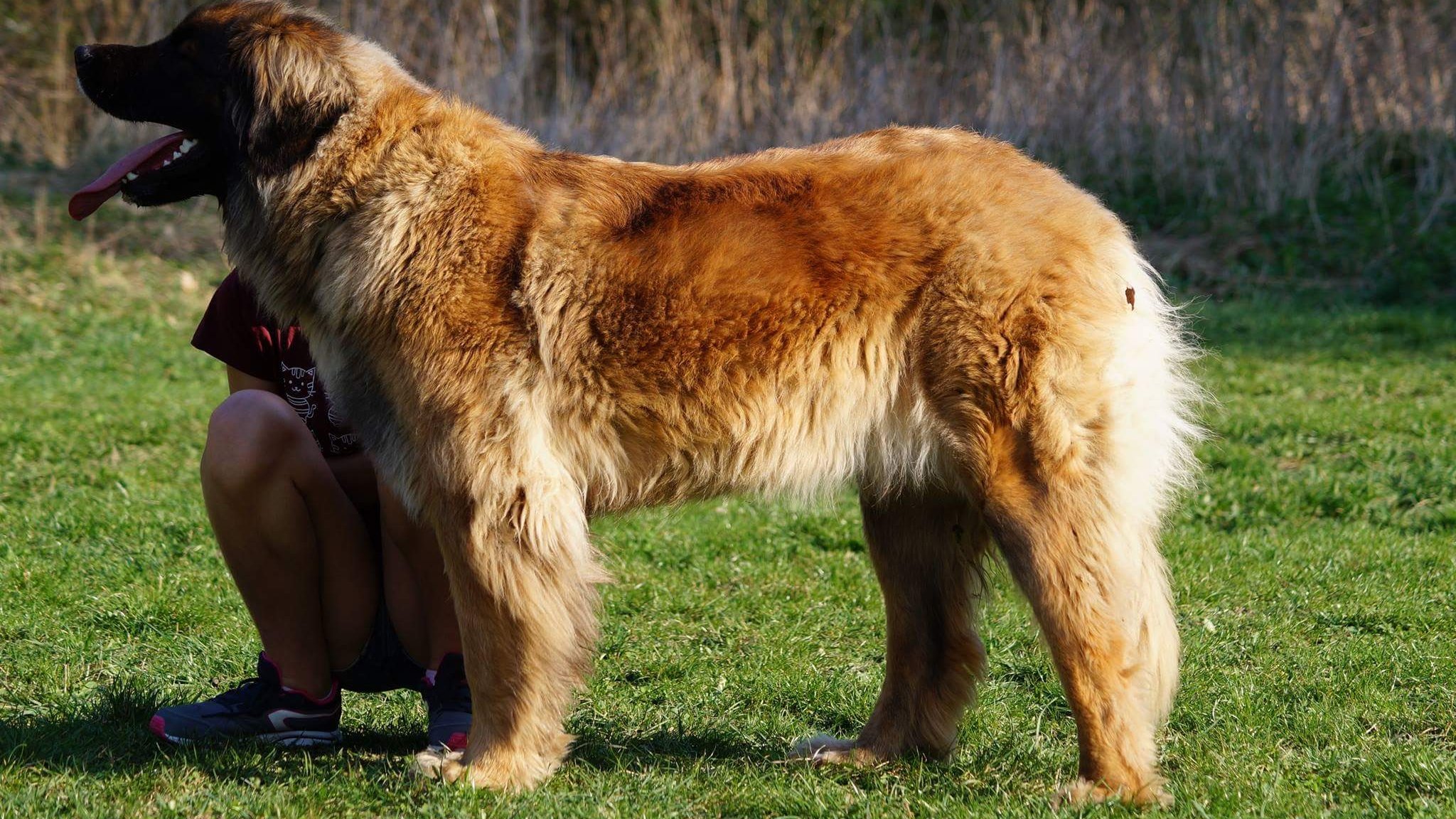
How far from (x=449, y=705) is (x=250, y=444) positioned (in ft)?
2.65

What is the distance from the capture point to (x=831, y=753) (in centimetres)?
326

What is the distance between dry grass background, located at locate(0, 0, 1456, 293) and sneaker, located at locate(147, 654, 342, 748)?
8.24 m

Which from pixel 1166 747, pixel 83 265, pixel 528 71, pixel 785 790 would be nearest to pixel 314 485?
pixel 785 790

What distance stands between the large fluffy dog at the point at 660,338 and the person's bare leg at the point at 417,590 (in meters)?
0.34

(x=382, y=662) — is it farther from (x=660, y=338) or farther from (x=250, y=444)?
(x=660, y=338)

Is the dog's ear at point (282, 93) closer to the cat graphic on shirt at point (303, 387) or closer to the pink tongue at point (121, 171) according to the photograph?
the pink tongue at point (121, 171)

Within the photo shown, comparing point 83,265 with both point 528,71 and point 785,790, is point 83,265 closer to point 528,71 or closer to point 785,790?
point 528,71

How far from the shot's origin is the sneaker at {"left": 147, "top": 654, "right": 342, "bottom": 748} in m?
3.26

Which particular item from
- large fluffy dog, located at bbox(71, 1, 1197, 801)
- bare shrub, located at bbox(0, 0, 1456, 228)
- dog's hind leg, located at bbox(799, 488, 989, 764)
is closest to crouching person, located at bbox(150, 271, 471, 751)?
large fluffy dog, located at bbox(71, 1, 1197, 801)

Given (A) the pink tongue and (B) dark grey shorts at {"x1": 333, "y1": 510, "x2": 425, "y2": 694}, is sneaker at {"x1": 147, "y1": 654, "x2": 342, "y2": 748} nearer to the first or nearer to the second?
(B) dark grey shorts at {"x1": 333, "y1": 510, "x2": 425, "y2": 694}

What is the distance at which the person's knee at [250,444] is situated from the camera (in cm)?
316

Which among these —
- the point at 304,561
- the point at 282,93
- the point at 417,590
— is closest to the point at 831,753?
the point at 417,590

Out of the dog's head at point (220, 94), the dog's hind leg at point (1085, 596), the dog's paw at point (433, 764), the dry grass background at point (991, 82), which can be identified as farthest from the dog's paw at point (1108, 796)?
the dry grass background at point (991, 82)

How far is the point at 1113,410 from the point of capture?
111 inches
